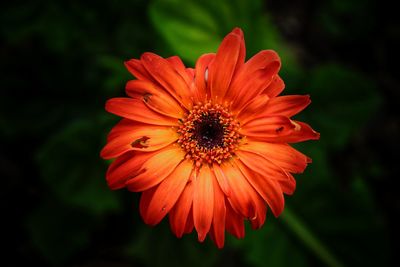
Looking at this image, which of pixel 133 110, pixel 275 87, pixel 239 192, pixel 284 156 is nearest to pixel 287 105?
pixel 275 87

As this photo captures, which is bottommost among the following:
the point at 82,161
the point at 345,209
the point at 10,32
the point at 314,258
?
the point at 314,258

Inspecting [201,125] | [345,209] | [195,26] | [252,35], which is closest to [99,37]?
[195,26]

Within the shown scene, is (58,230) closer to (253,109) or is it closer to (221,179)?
(221,179)

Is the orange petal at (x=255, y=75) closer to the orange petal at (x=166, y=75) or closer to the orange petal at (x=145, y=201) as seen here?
the orange petal at (x=166, y=75)

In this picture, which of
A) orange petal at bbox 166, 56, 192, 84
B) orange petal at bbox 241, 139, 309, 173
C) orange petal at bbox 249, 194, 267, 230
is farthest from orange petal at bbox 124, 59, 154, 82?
orange petal at bbox 249, 194, 267, 230

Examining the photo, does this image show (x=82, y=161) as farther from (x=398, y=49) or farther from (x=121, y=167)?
(x=398, y=49)

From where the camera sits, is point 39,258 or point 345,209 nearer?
point 345,209

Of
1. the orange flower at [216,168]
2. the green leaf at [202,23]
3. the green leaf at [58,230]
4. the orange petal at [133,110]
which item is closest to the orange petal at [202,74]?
the orange flower at [216,168]

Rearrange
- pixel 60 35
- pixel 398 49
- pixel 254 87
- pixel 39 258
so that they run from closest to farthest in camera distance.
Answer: pixel 254 87 < pixel 60 35 < pixel 39 258 < pixel 398 49
